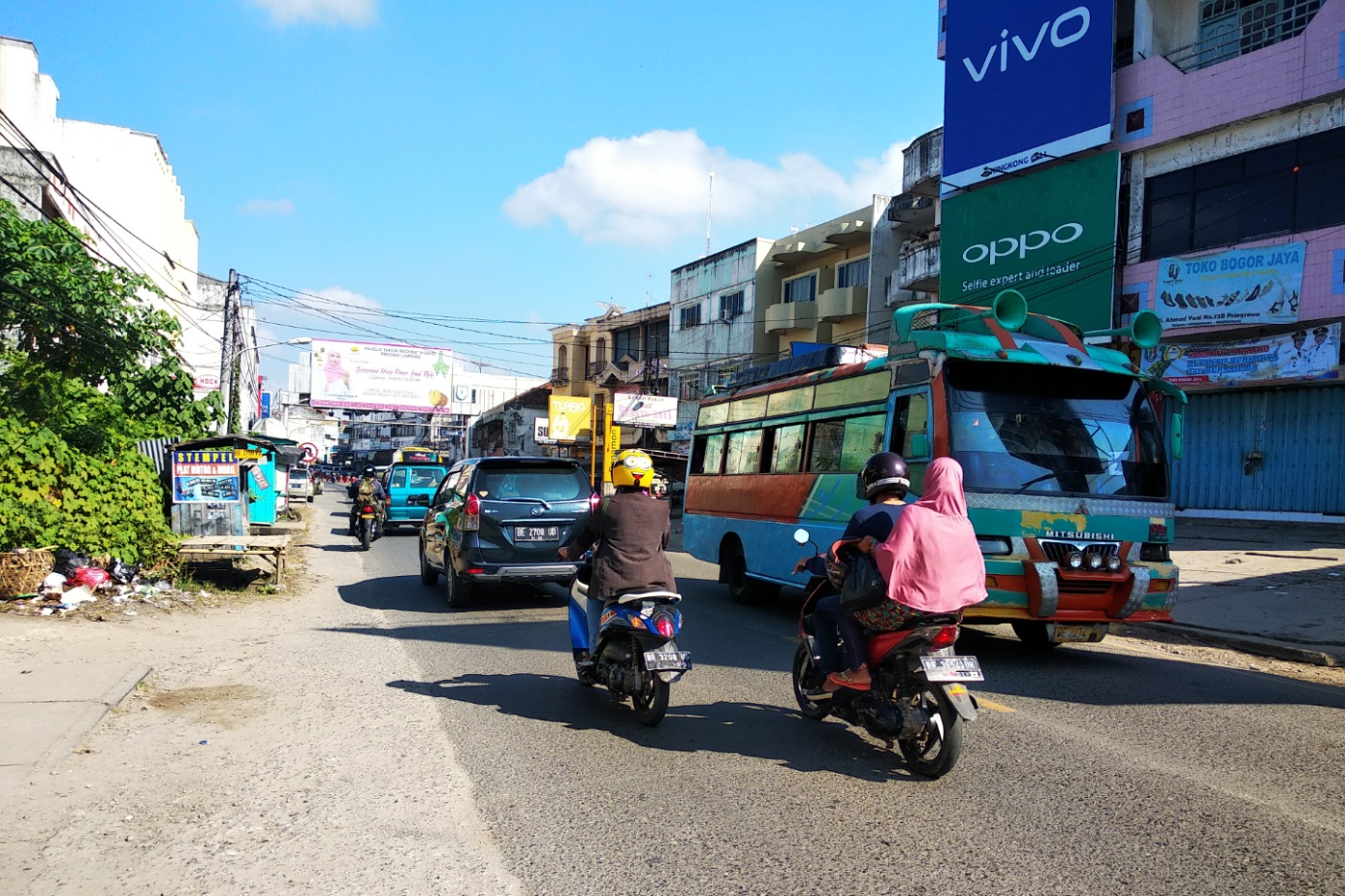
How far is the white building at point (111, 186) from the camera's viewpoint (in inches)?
958

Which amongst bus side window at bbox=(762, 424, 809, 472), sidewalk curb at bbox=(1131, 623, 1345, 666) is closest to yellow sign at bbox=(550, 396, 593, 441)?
bus side window at bbox=(762, 424, 809, 472)

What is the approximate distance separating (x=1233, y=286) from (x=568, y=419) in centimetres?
3317

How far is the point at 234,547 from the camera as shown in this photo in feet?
40.6

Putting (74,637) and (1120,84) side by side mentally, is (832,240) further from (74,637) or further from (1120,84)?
(74,637)

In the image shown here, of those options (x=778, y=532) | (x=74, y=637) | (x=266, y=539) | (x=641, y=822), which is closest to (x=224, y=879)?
(x=641, y=822)

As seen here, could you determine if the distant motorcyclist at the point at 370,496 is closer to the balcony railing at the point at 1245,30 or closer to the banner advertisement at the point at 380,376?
the balcony railing at the point at 1245,30

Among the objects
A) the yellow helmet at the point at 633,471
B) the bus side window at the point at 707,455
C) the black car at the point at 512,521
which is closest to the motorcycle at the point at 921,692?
the yellow helmet at the point at 633,471

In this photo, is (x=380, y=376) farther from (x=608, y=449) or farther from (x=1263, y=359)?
(x=1263, y=359)

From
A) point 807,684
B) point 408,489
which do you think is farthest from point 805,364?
point 408,489

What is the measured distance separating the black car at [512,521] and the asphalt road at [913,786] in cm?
297

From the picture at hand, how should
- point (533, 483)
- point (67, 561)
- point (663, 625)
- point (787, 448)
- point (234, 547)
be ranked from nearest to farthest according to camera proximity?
1. point (663, 625)
2. point (67, 561)
3. point (787, 448)
4. point (533, 483)
5. point (234, 547)

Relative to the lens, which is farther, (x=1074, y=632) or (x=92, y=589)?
(x=92, y=589)

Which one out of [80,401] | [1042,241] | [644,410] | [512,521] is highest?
[1042,241]

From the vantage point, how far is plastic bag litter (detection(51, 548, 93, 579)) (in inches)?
426
